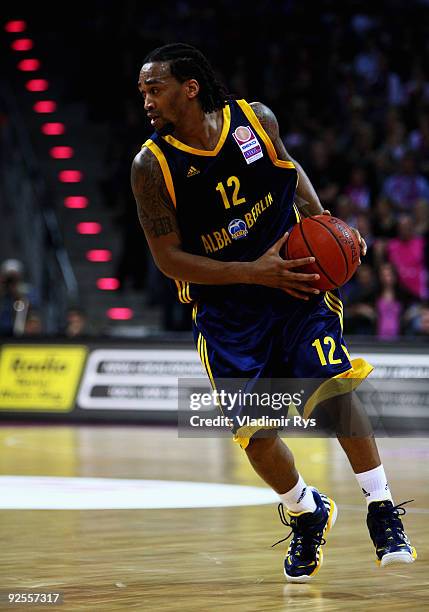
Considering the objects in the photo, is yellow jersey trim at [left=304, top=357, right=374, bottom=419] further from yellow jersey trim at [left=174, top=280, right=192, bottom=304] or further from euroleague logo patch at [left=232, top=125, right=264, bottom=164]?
euroleague logo patch at [left=232, top=125, right=264, bottom=164]

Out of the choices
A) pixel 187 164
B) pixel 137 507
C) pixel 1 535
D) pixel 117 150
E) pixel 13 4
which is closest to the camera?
pixel 187 164

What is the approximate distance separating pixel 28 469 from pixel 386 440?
3.84 meters

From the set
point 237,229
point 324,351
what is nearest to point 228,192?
point 237,229

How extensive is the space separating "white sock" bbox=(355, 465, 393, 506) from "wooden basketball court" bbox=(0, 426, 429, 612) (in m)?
0.29

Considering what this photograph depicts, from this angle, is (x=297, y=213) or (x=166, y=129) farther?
(x=297, y=213)

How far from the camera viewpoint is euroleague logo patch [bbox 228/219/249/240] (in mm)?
4938

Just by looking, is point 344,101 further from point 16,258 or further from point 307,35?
point 16,258

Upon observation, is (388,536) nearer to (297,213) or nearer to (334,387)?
(334,387)

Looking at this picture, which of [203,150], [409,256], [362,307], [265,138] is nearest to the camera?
[203,150]

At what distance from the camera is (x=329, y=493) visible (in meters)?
7.43

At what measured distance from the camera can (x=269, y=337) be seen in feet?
16.1

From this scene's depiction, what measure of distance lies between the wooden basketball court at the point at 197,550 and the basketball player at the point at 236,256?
0.25 meters

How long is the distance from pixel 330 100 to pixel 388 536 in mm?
11534

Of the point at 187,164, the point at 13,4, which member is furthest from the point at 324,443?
the point at 13,4
